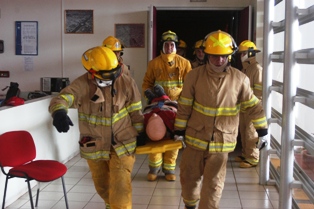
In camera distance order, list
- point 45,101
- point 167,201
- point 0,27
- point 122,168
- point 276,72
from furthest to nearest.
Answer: point 0,27 < point 276,72 < point 45,101 < point 167,201 < point 122,168

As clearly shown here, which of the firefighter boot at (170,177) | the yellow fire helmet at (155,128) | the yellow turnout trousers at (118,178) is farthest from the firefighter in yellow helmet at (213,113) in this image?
the firefighter boot at (170,177)

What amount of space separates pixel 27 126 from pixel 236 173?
110 inches

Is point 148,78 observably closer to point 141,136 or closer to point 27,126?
point 27,126

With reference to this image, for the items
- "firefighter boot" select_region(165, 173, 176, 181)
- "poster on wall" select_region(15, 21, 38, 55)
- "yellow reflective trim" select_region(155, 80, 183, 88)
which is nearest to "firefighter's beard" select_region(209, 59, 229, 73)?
"yellow reflective trim" select_region(155, 80, 183, 88)

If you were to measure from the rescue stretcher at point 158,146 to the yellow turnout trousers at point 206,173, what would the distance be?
141mm

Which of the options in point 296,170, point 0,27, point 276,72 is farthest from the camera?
point 0,27

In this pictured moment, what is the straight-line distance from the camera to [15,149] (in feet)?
13.6

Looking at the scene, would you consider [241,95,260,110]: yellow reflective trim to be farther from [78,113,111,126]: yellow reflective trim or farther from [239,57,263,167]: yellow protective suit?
[239,57,263,167]: yellow protective suit

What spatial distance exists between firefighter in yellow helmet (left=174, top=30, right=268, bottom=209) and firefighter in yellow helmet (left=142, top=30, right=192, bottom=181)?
1.72m

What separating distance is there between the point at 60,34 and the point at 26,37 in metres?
0.62

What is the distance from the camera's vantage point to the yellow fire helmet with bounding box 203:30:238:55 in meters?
3.61

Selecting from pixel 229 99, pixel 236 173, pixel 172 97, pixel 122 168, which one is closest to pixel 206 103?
pixel 229 99

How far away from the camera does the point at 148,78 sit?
5.91m

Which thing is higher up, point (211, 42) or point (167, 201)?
point (211, 42)
